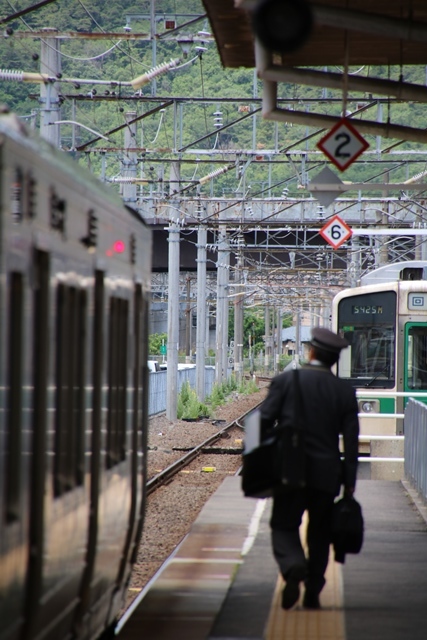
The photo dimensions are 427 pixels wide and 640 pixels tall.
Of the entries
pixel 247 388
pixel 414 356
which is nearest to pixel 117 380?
pixel 414 356

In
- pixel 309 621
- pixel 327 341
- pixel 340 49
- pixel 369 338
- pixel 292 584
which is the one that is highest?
pixel 340 49

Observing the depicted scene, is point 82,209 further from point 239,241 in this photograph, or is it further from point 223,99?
point 239,241

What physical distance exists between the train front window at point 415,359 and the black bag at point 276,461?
36.2ft

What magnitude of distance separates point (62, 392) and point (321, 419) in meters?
2.40

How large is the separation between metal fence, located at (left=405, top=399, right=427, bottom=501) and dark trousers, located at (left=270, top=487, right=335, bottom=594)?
5.02m

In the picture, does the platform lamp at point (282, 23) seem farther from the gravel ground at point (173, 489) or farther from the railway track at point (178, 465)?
the railway track at point (178, 465)

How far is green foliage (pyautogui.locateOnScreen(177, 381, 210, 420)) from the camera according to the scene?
1326 inches

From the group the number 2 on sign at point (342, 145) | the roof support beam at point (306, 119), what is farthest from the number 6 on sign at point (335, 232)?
the roof support beam at point (306, 119)

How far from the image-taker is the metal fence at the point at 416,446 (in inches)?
466

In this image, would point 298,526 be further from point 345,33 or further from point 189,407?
point 189,407

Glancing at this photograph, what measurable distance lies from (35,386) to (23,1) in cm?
3679

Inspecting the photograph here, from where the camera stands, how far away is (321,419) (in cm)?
659

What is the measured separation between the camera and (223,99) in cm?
1870

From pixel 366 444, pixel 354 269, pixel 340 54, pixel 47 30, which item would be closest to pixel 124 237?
pixel 340 54
